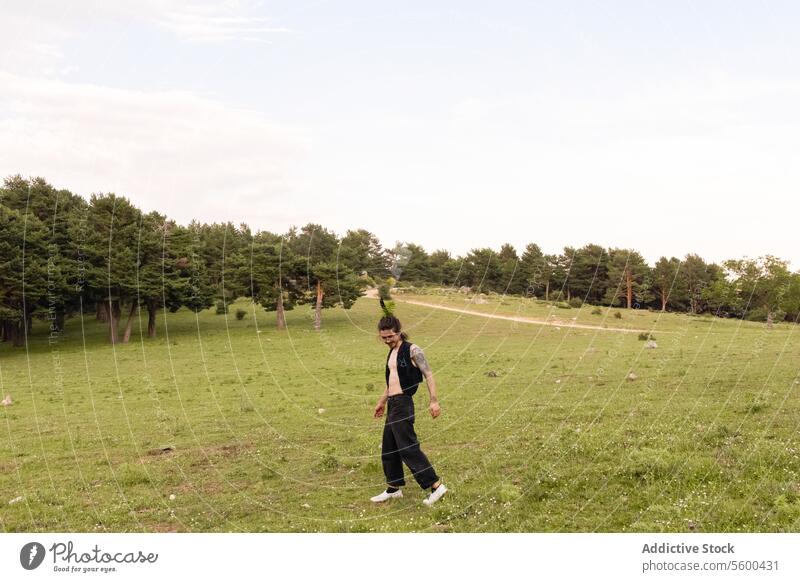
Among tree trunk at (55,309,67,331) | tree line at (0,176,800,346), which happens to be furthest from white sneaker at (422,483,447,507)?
tree trunk at (55,309,67,331)

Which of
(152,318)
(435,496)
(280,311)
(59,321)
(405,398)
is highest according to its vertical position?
(405,398)

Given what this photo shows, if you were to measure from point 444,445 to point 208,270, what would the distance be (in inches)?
2005

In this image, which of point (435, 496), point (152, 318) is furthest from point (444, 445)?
point (152, 318)

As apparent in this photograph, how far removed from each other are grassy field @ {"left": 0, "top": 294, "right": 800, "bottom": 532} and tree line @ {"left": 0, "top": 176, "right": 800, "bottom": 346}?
19.0ft

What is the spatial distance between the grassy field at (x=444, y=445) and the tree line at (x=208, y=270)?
579 centimetres

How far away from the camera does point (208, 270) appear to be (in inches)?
2429

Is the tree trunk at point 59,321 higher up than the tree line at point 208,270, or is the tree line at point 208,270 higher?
the tree line at point 208,270

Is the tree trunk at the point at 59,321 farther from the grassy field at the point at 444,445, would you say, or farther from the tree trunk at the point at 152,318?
the grassy field at the point at 444,445

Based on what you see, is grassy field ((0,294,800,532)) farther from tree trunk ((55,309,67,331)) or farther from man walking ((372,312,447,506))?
tree trunk ((55,309,67,331))

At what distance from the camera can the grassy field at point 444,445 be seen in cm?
959

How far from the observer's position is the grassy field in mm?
9594

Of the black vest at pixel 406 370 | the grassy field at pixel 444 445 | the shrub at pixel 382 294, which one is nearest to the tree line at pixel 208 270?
the grassy field at pixel 444 445

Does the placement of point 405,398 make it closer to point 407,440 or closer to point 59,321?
point 407,440

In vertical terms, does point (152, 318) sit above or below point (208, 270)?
below
